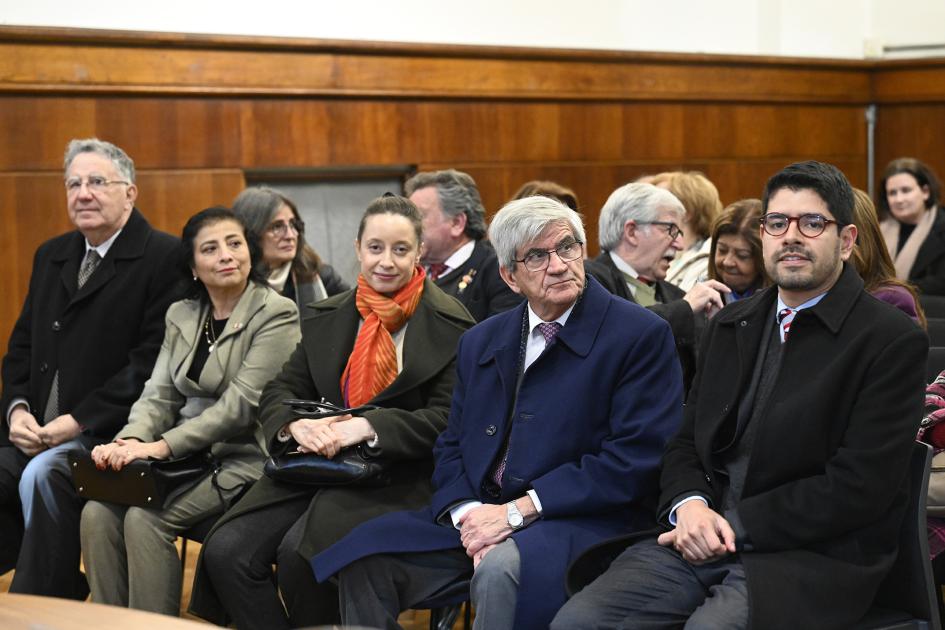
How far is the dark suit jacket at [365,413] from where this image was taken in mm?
3465

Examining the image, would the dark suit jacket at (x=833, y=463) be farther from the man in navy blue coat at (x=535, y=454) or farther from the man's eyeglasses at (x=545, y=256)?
the man's eyeglasses at (x=545, y=256)

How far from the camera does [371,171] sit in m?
7.41

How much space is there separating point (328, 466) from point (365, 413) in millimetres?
182

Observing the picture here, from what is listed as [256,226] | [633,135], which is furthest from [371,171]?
[256,226]

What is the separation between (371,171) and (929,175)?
3332 millimetres

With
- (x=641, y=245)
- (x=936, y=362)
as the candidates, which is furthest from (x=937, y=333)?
(x=641, y=245)

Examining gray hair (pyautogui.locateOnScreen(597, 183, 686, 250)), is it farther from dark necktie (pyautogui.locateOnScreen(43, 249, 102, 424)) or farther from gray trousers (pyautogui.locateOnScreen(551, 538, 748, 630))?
dark necktie (pyautogui.locateOnScreen(43, 249, 102, 424))

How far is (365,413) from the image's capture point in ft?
11.5

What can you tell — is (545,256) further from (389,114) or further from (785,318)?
(389,114)

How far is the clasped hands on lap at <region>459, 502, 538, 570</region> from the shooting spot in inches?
120

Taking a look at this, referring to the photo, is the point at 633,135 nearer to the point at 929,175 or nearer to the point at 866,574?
the point at 929,175

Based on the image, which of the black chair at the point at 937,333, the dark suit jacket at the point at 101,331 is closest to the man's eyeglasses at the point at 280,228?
the dark suit jacket at the point at 101,331

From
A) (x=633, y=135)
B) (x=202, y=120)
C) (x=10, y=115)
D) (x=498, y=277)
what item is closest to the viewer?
(x=498, y=277)

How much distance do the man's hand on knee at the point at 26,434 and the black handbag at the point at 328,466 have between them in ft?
3.58
